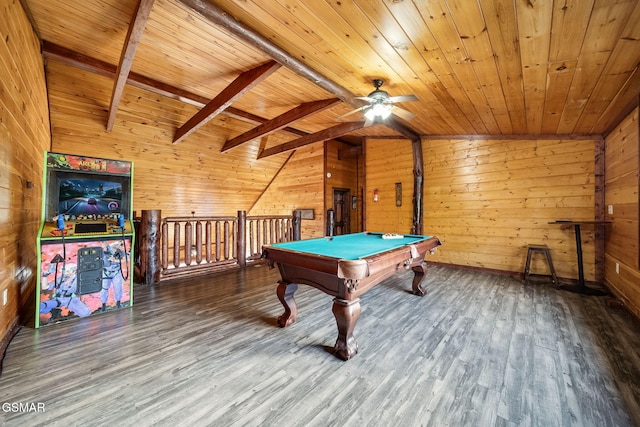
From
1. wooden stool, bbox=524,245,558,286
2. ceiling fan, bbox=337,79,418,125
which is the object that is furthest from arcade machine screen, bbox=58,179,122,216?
wooden stool, bbox=524,245,558,286

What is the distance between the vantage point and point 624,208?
3021mm

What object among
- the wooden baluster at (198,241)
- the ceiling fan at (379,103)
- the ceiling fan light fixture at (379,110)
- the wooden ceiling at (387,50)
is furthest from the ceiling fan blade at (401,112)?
the wooden baluster at (198,241)

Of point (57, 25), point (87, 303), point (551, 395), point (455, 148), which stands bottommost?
point (551, 395)

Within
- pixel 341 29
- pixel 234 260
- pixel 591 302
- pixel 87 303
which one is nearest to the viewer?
pixel 341 29

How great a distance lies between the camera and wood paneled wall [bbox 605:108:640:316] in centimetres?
270

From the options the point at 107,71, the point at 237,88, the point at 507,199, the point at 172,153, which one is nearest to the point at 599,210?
→ the point at 507,199

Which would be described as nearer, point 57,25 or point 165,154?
point 57,25

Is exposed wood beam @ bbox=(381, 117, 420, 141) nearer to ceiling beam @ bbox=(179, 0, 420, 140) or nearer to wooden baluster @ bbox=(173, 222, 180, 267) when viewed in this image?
ceiling beam @ bbox=(179, 0, 420, 140)

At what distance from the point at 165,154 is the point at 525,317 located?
6.63m

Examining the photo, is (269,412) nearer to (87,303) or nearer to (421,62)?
(87,303)

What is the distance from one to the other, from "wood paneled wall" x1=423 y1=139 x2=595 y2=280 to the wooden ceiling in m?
0.54

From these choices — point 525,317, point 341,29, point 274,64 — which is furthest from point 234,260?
point 525,317

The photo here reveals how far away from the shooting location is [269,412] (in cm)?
140

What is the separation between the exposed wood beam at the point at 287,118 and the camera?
12.3 feet
